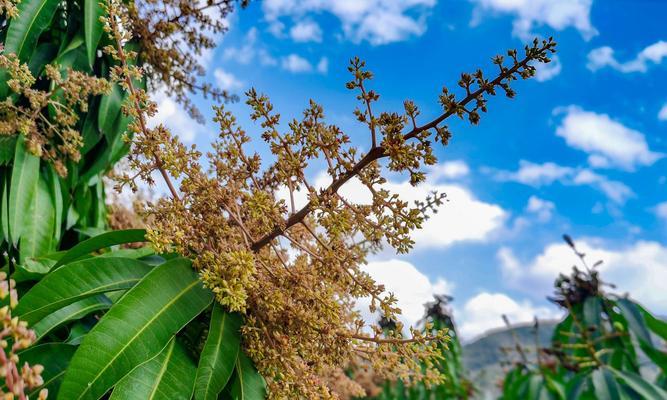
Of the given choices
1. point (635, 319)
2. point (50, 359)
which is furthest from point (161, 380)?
point (635, 319)

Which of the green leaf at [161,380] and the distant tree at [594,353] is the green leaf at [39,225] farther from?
the distant tree at [594,353]

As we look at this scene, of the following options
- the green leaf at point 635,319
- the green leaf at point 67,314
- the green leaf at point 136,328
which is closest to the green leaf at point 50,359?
the green leaf at point 67,314

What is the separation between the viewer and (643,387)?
7.52 ft

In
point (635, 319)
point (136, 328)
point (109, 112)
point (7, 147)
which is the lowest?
point (635, 319)

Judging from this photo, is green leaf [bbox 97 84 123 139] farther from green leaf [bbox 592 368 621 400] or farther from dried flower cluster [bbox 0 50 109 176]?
green leaf [bbox 592 368 621 400]

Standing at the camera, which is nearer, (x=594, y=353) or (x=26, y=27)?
(x=26, y=27)

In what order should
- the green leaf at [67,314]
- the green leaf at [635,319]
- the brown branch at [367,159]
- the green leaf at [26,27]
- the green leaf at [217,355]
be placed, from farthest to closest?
the green leaf at [635,319], the green leaf at [26,27], the green leaf at [67,314], the green leaf at [217,355], the brown branch at [367,159]

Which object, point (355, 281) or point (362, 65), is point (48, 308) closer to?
point (355, 281)

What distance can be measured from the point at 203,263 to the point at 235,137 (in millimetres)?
285

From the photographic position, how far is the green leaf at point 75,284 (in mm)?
1249

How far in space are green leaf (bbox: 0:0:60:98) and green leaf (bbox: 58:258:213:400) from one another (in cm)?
110

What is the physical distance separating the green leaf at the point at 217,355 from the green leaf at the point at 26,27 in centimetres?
122

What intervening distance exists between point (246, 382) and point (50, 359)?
1.43 ft

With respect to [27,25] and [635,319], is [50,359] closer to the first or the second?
[27,25]
